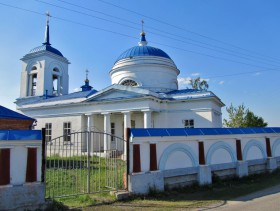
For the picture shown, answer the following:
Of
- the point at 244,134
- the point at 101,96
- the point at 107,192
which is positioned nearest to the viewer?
the point at 107,192

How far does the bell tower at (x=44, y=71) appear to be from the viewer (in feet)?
83.0

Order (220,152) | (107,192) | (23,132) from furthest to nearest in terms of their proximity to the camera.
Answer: (220,152) → (107,192) → (23,132)

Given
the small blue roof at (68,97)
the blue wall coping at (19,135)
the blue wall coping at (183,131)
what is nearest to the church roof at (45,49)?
the small blue roof at (68,97)

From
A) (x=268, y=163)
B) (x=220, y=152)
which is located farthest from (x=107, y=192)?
(x=268, y=163)

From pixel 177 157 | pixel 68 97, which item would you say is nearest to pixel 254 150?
pixel 177 157

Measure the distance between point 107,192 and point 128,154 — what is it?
48.6 inches

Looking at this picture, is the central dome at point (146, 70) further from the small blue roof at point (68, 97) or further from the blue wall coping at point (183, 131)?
the blue wall coping at point (183, 131)

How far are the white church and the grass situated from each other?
9.50 m

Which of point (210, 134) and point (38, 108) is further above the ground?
point (38, 108)

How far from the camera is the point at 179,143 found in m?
8.98

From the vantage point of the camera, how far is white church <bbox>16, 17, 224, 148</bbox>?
62.1 feet

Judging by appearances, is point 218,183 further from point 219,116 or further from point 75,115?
point 75,115

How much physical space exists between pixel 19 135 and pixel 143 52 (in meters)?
18.4

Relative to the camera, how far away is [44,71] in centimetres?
2502
